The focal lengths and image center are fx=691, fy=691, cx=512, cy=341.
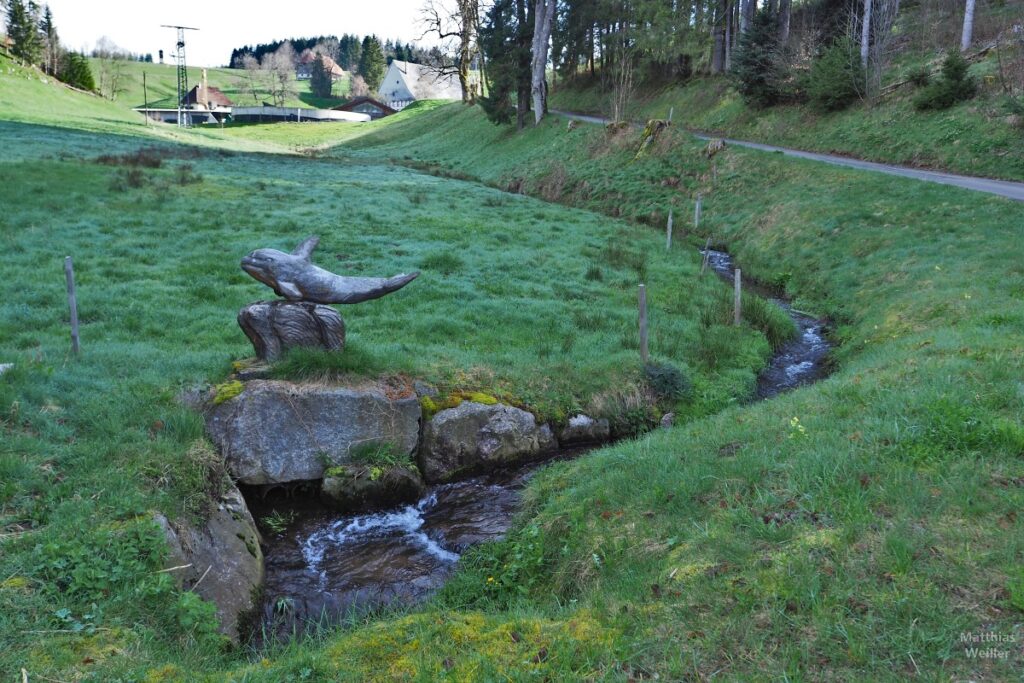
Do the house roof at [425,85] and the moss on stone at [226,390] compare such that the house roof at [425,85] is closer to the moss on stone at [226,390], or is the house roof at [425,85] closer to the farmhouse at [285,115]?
the farmhouse at [285,115]

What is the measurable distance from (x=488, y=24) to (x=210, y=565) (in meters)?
45.0

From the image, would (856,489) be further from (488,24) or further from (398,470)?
(488,24)

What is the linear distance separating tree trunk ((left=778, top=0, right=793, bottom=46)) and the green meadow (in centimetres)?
1904

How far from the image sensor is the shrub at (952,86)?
25578 mm

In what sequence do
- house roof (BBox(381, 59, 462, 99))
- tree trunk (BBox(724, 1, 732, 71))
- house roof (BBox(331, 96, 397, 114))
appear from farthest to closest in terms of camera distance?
1. house roof (BBox(381, 59, 462, 99))
2. house roof (BBox(331, 96, 397, 114))
3. tree trunk (BBox(724, 1, 732, 71))

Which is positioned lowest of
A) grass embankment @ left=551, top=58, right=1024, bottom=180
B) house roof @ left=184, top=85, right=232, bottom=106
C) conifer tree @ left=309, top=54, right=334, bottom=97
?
grass embankment @ left=551, top=58, right=1024, bottom=180

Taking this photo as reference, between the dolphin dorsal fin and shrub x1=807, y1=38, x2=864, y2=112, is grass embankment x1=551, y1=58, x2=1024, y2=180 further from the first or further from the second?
the dolphin dorsal fin

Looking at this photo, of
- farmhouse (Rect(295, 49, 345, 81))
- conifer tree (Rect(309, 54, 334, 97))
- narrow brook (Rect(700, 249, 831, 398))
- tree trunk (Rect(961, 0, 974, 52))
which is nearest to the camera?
narrow brook (Rect(700, 249, 831, 398))

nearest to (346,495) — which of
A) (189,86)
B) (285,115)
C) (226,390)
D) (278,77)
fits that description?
(226,390)

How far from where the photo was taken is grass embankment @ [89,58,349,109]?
121312 millimetres

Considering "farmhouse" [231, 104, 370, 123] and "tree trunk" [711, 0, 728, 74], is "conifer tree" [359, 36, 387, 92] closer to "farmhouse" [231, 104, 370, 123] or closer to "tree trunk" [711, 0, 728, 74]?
"farmhouse" [231, 104, 370, 123]

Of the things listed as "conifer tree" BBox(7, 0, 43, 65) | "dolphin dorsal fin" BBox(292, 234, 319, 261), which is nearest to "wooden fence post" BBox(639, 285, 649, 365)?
"dolphin dorsal fin" BBox(292, 234, 319, 261)

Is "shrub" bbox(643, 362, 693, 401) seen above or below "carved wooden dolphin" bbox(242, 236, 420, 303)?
below

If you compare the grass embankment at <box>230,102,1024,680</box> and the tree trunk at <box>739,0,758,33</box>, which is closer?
the grass embankment at <box>230,102,1024,680</box>
